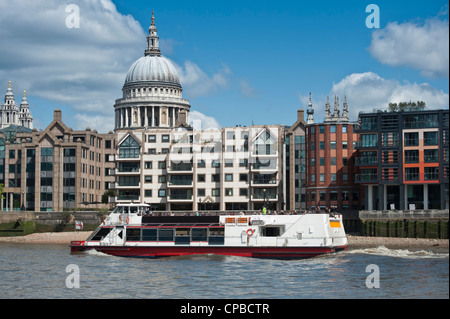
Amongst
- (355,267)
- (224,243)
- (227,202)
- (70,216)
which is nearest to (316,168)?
(227,202)

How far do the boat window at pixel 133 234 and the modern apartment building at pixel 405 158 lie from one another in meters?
42.4

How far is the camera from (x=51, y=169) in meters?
128

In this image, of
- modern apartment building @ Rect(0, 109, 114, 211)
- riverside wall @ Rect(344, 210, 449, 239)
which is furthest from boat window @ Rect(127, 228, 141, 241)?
modern apartment building @ Rect(0, 109, 114, 211)

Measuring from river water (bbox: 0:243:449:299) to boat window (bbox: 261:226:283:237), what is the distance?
4518 mm

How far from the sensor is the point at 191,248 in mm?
71688

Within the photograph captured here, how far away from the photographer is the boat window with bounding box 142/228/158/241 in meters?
→ 73.1

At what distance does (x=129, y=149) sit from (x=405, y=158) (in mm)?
47564

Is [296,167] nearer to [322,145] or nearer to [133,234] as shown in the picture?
[322,145]

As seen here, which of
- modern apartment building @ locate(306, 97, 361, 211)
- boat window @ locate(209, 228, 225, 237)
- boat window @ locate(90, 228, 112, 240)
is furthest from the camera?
modern apartment building @ locate(306, 97, 361, 211)

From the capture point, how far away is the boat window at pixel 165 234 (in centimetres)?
7281

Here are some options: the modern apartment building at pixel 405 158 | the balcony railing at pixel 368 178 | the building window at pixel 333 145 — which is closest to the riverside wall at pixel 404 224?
the modern apartment building at pixel 405 158

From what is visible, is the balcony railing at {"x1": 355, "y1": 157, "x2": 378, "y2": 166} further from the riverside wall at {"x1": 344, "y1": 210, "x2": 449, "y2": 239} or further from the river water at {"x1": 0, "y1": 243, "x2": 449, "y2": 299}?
the river water at {"x1": 0, "y1": 243, "x2": 449, "y2": 299}

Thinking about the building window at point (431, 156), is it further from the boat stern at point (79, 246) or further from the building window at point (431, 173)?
the boat stern at point (79, 246)
